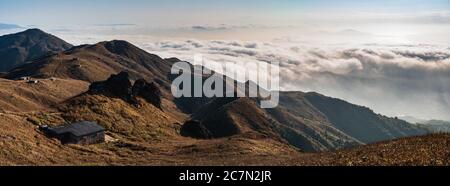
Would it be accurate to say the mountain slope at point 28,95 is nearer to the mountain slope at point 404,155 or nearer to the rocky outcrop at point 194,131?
the rocky outcrop at point 194,131

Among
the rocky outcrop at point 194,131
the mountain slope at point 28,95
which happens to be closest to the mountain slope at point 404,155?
the rocky outcrop at point 194,131

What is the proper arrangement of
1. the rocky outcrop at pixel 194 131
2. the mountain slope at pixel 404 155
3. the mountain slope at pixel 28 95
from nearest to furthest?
1. the mountain slope at pixel 404 155
2. the rocky outcrop at pixel 194 131
3. the mountain slope at pixel 28 95

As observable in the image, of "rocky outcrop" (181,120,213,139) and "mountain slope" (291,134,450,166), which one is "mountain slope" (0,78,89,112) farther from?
"mountain slope" (291,134,450,166)

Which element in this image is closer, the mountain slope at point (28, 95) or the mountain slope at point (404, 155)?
the mountain slope at point (404, 155)

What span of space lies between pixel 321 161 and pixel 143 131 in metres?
78.5

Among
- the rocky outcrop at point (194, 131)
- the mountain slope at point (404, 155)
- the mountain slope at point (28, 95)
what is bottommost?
the rocky outcrop at point (194, 131)

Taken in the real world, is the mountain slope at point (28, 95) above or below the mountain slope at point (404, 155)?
below

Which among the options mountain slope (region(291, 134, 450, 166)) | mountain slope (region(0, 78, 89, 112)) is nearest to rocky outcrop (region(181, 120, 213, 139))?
mountain slope (region(0, 78, 89, 112))

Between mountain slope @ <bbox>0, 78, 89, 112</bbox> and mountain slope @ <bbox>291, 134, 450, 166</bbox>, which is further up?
mountain slope @ <bbox>291, 134, 450, 166</bbox>

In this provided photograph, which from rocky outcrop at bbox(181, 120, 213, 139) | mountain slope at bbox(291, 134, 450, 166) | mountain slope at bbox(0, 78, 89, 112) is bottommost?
rocky outcrop at bbox(181, 120, 213, 139)

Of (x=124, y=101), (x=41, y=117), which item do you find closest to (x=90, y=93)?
(x=124, y=101)

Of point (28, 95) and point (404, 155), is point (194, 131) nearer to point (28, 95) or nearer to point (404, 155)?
point (28, 95)

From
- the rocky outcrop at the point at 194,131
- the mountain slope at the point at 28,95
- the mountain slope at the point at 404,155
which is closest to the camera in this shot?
the mountain slope at the point at 404,155
